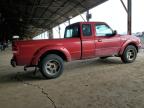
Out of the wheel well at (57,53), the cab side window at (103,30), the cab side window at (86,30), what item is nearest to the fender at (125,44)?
the cab side window at (103,30)

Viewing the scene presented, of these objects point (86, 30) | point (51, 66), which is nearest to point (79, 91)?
point (51, 66)

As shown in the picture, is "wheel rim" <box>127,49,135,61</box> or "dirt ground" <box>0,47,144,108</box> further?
"wheel rim" <box>127,49,135,61</box>

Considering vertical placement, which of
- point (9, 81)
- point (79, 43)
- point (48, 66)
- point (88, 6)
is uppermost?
point (88, 6)

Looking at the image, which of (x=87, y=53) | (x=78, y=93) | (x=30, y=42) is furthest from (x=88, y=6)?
(x=78, y=93)

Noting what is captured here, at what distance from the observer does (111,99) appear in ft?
14.4

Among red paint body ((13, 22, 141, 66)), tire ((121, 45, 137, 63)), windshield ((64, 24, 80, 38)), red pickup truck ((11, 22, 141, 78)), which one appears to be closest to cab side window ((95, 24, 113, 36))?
red pickup truck ((11, 22, 141, 78))

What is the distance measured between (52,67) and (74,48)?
105 cm

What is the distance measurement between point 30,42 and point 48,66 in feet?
3.21

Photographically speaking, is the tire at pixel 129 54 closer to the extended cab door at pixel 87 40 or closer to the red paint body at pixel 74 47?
the red paint body at pixel 74 47

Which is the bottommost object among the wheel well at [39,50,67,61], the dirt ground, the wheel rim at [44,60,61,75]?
the dirt ground

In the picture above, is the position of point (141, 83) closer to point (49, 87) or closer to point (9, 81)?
point (49, 87)

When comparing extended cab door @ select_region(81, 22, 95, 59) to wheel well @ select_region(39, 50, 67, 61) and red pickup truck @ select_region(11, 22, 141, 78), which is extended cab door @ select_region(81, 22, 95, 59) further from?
wheel well @ select_region(39, 50, 67, 61)

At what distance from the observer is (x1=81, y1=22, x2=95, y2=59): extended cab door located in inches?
297

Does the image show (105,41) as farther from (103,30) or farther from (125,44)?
(125,44)
